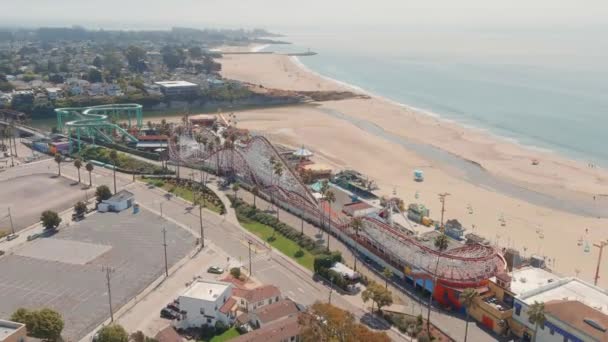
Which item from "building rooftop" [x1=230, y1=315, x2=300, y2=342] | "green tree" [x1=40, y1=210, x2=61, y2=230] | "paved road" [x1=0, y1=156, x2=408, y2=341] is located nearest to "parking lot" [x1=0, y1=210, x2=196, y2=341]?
"green tree" [x1=40, y1=210, x2=61, y2=230]

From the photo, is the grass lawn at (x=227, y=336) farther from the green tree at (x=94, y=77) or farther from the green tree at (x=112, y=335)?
the green tree at (x=94, y=77)

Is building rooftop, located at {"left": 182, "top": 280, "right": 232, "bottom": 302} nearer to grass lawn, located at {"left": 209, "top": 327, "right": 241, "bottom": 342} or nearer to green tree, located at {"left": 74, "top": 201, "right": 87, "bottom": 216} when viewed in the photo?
grass lawn, located at {"left": 209, "top": 327, "right": 241, "bottom": 342}

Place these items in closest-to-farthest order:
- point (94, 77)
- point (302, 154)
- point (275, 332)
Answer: point (275, 332)
point (302, 154)
point (94, 77)

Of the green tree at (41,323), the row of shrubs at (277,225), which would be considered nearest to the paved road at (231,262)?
the row of shrubs at (277,225)

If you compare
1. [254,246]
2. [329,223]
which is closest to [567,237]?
[329,223]

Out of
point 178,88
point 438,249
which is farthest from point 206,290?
point 178,88

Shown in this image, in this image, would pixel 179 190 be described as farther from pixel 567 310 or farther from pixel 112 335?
pixel 567 310
